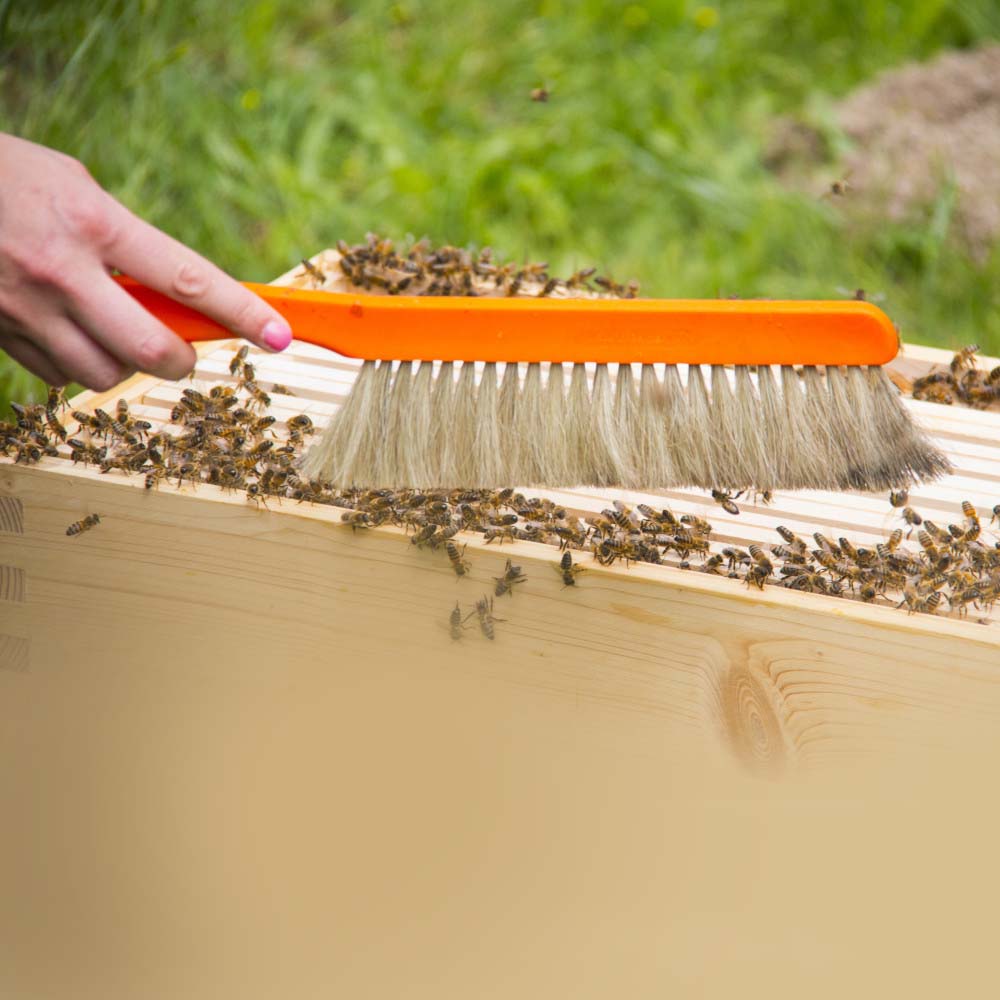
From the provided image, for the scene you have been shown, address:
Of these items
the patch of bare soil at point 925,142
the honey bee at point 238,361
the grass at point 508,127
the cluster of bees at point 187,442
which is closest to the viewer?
the cluster of bees at point 187,442

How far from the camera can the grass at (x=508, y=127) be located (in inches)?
216

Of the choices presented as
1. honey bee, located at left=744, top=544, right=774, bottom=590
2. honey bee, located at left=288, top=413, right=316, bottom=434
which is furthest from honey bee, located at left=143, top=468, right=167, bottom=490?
honey bee, located at left=744, top=544, right=774, bottom=590

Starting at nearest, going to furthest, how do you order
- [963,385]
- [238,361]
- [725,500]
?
1. [725,500]
2. [238,361]
3. [963,385]

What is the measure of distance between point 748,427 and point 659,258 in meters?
3.69

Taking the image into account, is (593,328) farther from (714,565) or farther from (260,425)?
(260,425)

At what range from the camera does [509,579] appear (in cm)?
231

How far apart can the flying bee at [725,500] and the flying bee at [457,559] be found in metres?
0.59

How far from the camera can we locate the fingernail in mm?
2275

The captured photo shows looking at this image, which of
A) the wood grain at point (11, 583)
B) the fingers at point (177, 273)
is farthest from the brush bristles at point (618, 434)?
the wood grain at point (11, 583)

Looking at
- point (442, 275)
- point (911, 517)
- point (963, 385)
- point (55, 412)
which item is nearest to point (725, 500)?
point (911, 517)

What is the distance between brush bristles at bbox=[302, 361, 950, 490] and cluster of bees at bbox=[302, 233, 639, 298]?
98 centimetres

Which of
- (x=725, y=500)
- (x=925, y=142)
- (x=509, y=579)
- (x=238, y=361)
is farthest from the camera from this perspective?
(x=925, y=142)

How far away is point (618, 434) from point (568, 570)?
38cm

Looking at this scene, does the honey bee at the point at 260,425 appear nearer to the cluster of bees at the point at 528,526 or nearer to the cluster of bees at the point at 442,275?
the cluster of bees at the point at 528,526
